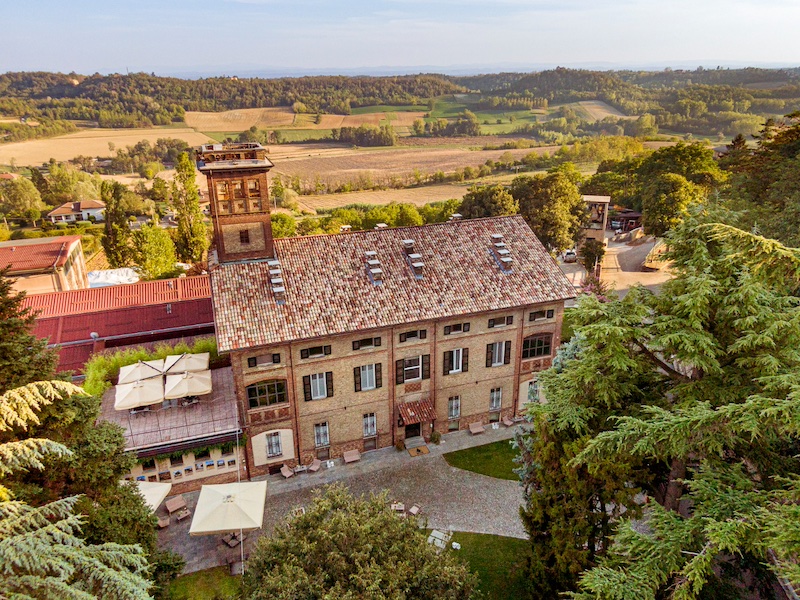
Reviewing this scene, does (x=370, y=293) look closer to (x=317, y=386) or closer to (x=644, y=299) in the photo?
(x=317, y=386)

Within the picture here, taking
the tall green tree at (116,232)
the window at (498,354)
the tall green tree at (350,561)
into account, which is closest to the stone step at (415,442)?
the window at (498,354)

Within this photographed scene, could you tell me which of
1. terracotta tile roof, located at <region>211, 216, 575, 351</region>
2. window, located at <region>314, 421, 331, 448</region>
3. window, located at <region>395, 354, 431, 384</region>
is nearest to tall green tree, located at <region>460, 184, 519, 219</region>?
terracotta tile roof, located at <region>211, 216, 575, 351</region>

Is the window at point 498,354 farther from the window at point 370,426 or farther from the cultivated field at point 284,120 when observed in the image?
the cultivated field at point 284,120

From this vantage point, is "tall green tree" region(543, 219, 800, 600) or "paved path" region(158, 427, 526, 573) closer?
"tall green tree" region(543, 219, 800, 600)

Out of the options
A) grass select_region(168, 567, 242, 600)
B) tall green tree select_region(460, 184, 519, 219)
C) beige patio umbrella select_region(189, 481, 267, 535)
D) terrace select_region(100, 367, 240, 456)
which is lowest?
grass select_region(168, 567, 242, 600)

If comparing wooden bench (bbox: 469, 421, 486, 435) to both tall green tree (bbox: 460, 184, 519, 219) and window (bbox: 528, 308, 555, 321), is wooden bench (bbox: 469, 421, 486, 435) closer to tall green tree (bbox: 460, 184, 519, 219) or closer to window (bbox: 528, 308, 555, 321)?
window (bbox: 528, 308, 555, 321)

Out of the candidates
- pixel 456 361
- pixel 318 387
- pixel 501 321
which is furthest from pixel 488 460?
pixel 318 387

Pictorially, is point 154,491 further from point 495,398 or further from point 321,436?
point 495,398

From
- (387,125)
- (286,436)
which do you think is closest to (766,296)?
(286,436)
